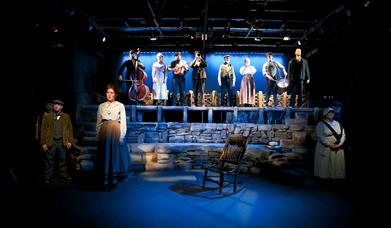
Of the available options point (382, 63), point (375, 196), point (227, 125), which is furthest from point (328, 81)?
point (375, 196)

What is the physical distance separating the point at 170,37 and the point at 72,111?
6.27m

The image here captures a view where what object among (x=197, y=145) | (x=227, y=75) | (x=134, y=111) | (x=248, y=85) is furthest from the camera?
(x=248, y=85)

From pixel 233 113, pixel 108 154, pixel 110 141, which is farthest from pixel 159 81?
pixel 108 154

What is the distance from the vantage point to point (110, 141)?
469 centimetres

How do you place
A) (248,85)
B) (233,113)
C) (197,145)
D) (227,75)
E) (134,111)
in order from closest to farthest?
(197,145) < (134,111) < (233,113) < (227,75) < (248,85)

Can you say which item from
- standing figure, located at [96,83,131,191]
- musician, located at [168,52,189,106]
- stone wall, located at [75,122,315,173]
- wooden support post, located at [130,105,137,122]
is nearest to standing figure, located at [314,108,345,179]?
stone wall, located at [75,122,315,173]

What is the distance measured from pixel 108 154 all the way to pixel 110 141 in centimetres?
23

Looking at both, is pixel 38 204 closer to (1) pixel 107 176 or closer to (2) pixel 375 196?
(1) pixel 107 176

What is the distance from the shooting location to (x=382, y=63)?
6273 mm

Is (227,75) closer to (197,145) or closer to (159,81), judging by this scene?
(159,81)

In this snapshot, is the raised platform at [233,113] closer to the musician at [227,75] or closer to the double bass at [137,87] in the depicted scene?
the double bass at [137,87]

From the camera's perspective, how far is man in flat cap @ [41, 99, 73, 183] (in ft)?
17.1

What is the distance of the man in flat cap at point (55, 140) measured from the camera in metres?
5.21

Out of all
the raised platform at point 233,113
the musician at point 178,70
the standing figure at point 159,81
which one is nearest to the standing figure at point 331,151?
the raised platform at point 233,113
